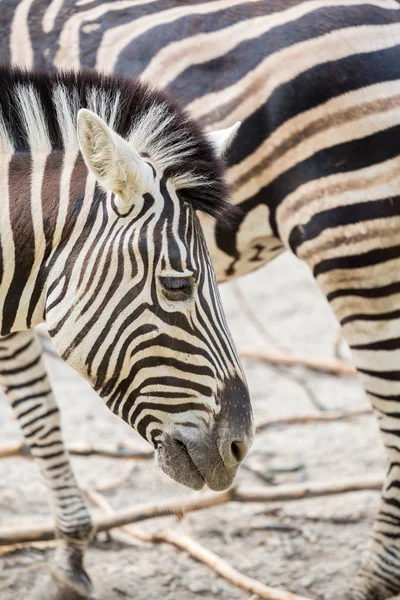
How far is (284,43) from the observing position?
379 cm

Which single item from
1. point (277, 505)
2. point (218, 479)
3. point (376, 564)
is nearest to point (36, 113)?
point (218, 479)

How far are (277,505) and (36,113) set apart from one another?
11.5 feet

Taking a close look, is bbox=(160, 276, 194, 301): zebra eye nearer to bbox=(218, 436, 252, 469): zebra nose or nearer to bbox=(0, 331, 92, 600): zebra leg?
bbox=(218, 436, 252, 469): zebra nose

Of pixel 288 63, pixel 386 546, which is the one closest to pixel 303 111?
pixel 288 63

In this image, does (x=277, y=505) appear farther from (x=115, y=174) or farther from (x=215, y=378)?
(x=115, y=174)

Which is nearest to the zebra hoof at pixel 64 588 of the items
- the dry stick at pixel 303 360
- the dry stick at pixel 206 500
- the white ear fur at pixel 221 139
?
the dry stick at pixel 206 500

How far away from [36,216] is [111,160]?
0.43 meters

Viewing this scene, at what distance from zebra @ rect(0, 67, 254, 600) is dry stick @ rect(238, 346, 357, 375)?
191 inches

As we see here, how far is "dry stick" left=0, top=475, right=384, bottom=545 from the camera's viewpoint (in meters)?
4.42

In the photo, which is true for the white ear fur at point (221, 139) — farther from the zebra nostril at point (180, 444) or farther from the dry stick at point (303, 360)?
the dry stick at point (303, 360)

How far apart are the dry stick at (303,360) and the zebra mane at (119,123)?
193 inches

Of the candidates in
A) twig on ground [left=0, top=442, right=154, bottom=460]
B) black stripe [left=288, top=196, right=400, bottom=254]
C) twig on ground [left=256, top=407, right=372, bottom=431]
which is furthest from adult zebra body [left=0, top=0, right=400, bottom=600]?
twig on ground [left=256, top=407, right=372, bottom=431]

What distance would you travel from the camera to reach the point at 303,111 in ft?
12.3

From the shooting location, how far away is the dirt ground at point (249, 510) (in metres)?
4.55
